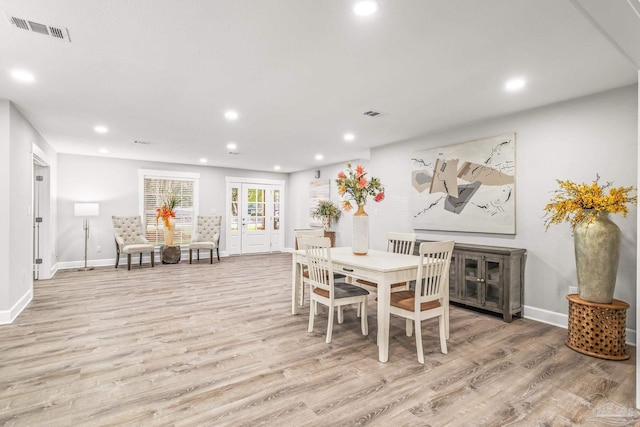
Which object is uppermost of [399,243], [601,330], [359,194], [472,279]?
[359,194]

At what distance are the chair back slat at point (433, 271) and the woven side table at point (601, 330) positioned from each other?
48.2 inches

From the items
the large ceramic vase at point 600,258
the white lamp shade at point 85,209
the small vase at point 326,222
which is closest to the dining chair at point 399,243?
the large ceramic vase at point 600,258

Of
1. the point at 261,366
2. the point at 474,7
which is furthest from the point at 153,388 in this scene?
the point at 474,7

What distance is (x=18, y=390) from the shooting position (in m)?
2.22

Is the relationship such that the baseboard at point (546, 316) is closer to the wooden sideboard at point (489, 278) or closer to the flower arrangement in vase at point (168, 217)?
the wooden sideboard at point (489, 278)

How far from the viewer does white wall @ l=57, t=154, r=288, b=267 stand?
6.83 metres

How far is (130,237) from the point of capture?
23.4 ft

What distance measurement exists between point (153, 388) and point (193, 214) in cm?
649

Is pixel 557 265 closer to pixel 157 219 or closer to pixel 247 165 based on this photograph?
pixel 247 165

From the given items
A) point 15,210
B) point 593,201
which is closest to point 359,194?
point 593,201

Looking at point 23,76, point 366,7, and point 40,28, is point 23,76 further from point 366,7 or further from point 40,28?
point 366,7

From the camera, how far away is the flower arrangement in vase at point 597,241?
2811 mm

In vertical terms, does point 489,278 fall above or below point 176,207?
below

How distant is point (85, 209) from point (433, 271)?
6.87 m
